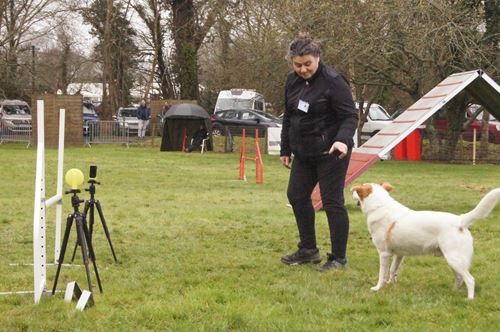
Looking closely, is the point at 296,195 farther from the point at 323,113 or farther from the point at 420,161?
the point at 420,161

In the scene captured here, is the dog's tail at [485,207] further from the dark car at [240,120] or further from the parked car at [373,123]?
the dark car at [240,120]

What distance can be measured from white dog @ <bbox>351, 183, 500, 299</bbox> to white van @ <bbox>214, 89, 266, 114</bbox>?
2521 cm

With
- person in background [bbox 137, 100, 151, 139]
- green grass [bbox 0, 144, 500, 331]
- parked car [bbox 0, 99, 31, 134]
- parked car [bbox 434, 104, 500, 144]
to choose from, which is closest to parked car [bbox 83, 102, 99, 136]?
person in background [bbox 137, 100, 151, 139]

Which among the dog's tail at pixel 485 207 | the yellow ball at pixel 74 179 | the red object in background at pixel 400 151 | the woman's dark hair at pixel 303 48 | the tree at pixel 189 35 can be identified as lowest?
the red object in background at pixel 400 151

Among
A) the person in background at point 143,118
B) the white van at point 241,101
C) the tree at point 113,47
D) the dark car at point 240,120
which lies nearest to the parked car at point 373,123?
the dark car at point 240,120

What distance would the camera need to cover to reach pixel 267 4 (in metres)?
21.0

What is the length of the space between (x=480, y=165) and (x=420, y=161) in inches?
78.0

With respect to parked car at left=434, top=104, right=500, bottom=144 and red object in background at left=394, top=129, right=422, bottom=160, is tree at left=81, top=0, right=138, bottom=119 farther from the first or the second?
parked car at left=434, top=104, right=500, bottom=144

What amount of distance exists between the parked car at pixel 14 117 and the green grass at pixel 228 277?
53.9 ft

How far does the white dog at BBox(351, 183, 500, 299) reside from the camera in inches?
175

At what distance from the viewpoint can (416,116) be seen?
9500mm

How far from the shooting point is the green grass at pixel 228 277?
161 inches

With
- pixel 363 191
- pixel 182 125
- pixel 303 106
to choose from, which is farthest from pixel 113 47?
pixel 363 191

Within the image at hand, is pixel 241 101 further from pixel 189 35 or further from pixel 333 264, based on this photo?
pixel 333 264
